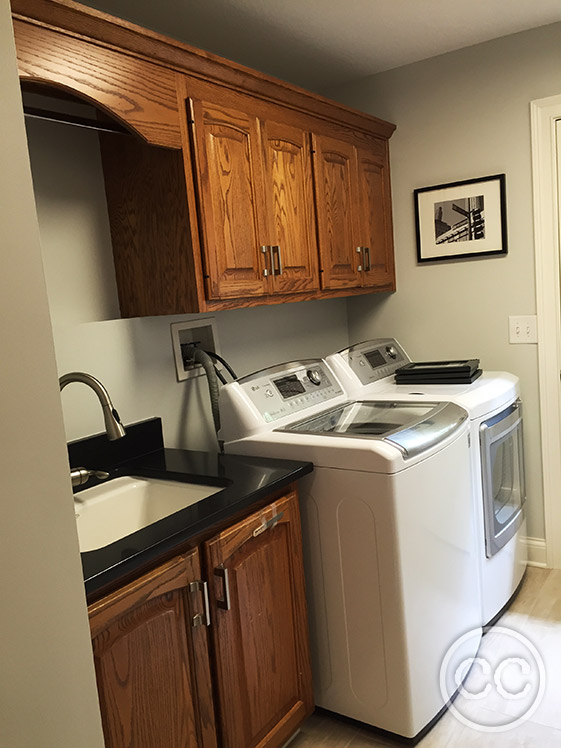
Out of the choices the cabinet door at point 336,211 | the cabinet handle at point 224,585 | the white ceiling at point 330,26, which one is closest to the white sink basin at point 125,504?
the cabinet handle at point 224,585

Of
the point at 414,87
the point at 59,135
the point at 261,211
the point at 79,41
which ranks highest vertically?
the point at 414,87

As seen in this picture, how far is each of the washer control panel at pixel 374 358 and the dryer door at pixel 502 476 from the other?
56cm

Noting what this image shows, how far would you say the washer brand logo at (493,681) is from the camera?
6.72 ft

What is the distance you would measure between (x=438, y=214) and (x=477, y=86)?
1.90 ft

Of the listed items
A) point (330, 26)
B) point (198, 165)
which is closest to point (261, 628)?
point (198, 165)

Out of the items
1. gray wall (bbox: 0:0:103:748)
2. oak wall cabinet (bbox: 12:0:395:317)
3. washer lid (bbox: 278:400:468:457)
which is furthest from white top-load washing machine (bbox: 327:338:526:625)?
gray wall (bbox: 0:0:103:748)

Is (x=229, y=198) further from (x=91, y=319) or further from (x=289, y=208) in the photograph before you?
(x=91, y=319)

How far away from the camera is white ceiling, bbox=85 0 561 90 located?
2.29 meters

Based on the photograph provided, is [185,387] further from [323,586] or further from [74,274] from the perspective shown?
[323,586]

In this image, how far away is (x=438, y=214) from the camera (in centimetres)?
306

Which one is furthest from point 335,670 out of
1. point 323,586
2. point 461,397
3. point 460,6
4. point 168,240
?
point 460,6

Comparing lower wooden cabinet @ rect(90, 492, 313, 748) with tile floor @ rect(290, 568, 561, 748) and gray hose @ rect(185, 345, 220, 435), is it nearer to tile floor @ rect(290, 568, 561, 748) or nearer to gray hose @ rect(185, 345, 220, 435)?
tile floor @ rect(290, 568, 561, 748)

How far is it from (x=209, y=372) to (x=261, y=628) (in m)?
0.97

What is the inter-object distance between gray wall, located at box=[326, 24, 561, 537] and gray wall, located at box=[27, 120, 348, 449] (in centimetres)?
127
